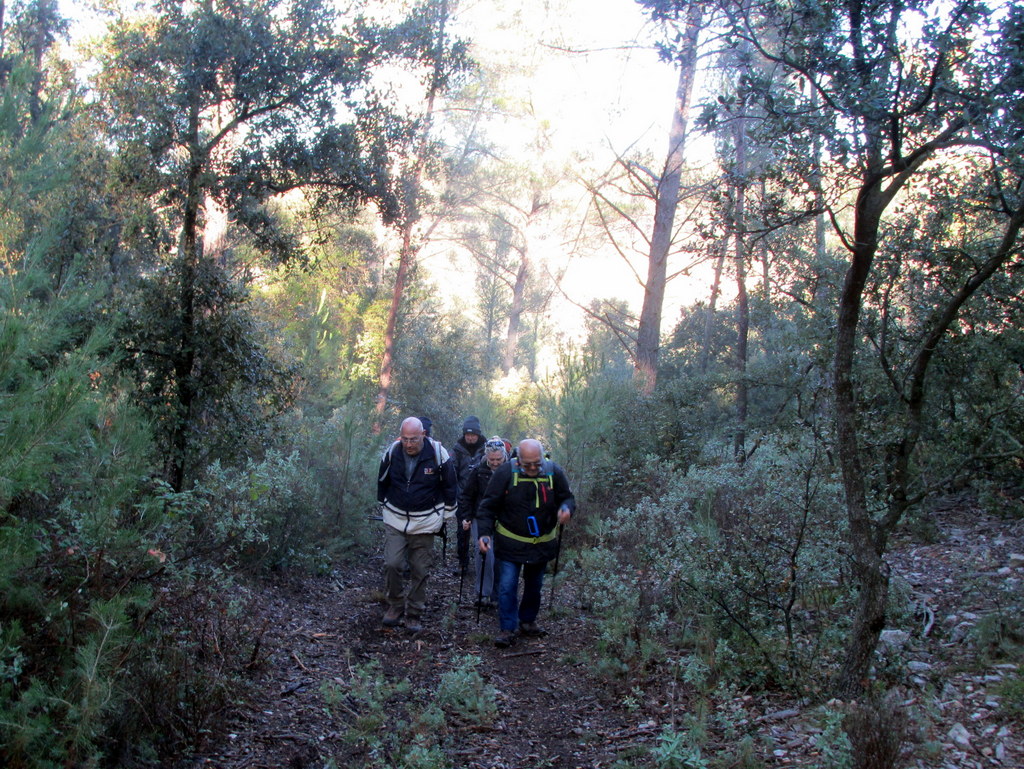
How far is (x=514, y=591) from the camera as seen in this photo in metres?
6.91

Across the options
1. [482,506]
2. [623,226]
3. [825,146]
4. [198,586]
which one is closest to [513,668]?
[482,506]

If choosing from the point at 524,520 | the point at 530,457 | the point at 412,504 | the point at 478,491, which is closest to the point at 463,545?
the point at 478,491

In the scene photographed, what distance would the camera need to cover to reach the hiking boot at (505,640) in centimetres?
670

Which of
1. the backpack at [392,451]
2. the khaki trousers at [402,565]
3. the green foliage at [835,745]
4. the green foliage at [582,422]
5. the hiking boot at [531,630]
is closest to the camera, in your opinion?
the green foliage at [835,745]

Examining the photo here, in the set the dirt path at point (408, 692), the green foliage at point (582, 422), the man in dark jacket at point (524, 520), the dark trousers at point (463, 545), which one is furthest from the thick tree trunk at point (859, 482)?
the green foliage at point (582, 422)

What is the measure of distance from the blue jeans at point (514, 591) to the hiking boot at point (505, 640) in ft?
0.25

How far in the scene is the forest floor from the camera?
4180 millimetres

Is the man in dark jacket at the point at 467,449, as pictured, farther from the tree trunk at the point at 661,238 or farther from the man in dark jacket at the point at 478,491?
the tree trunk at the point at 661,238

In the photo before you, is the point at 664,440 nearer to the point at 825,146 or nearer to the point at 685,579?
the point at 685,579

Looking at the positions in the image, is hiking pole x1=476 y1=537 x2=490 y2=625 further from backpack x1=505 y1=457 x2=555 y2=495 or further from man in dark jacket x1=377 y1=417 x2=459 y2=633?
backpack x1=505 y1=457 x2=555 y2=495

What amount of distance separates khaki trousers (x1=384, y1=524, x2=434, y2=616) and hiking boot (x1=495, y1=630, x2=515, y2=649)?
3.46ft

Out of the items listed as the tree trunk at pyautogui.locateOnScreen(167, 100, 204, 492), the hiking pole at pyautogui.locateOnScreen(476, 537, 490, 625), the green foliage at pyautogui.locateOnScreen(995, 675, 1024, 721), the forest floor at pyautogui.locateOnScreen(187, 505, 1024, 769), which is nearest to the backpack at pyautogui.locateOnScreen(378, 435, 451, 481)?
the hiking pole at pyautogui.locateOnScreen(476, 537, 490, 625)

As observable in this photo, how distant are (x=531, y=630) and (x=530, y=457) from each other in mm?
1635

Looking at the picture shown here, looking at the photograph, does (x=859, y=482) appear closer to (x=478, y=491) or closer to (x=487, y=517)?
(x=487, y=517)
